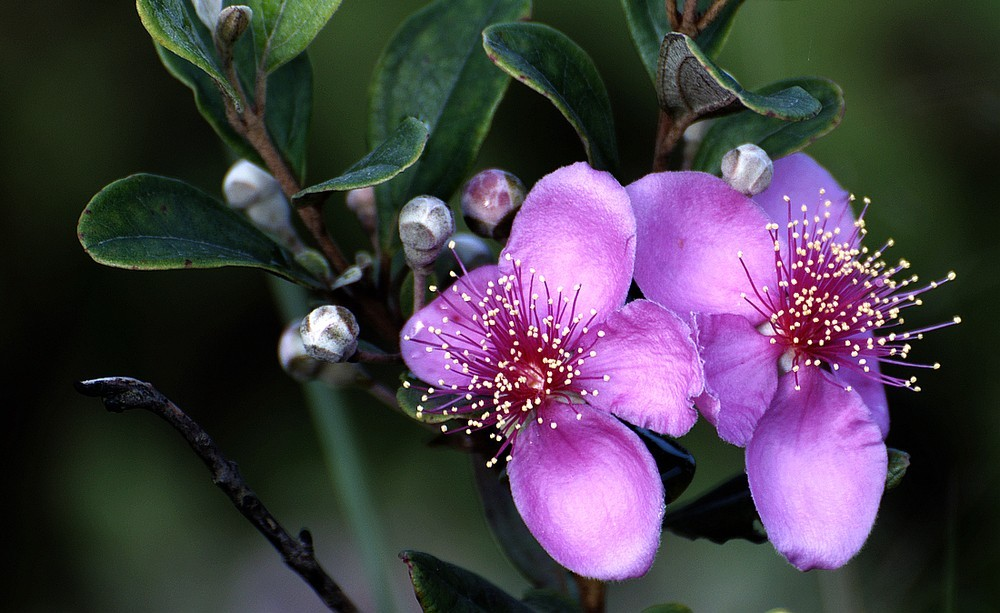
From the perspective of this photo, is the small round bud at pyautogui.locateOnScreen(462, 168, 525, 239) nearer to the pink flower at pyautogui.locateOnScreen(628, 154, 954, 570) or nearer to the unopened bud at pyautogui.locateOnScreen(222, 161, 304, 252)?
the pink flower at pyautogui.locateOnScreen(628, 154, 954, 570)

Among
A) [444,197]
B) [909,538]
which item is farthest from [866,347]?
[909,538]

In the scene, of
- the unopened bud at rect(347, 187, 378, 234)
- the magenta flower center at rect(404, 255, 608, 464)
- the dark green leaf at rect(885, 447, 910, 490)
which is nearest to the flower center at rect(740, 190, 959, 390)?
the dark green leaf at rect(885, 447, 910, 490)

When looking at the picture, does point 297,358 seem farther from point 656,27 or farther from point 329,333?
point 656,27

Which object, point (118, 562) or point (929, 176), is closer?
point (929, 176)

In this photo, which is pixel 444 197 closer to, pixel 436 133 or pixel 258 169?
pixel 436 133

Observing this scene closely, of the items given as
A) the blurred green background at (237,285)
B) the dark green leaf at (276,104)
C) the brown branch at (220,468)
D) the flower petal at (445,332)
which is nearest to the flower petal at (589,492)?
the flower petal at (445,332)
